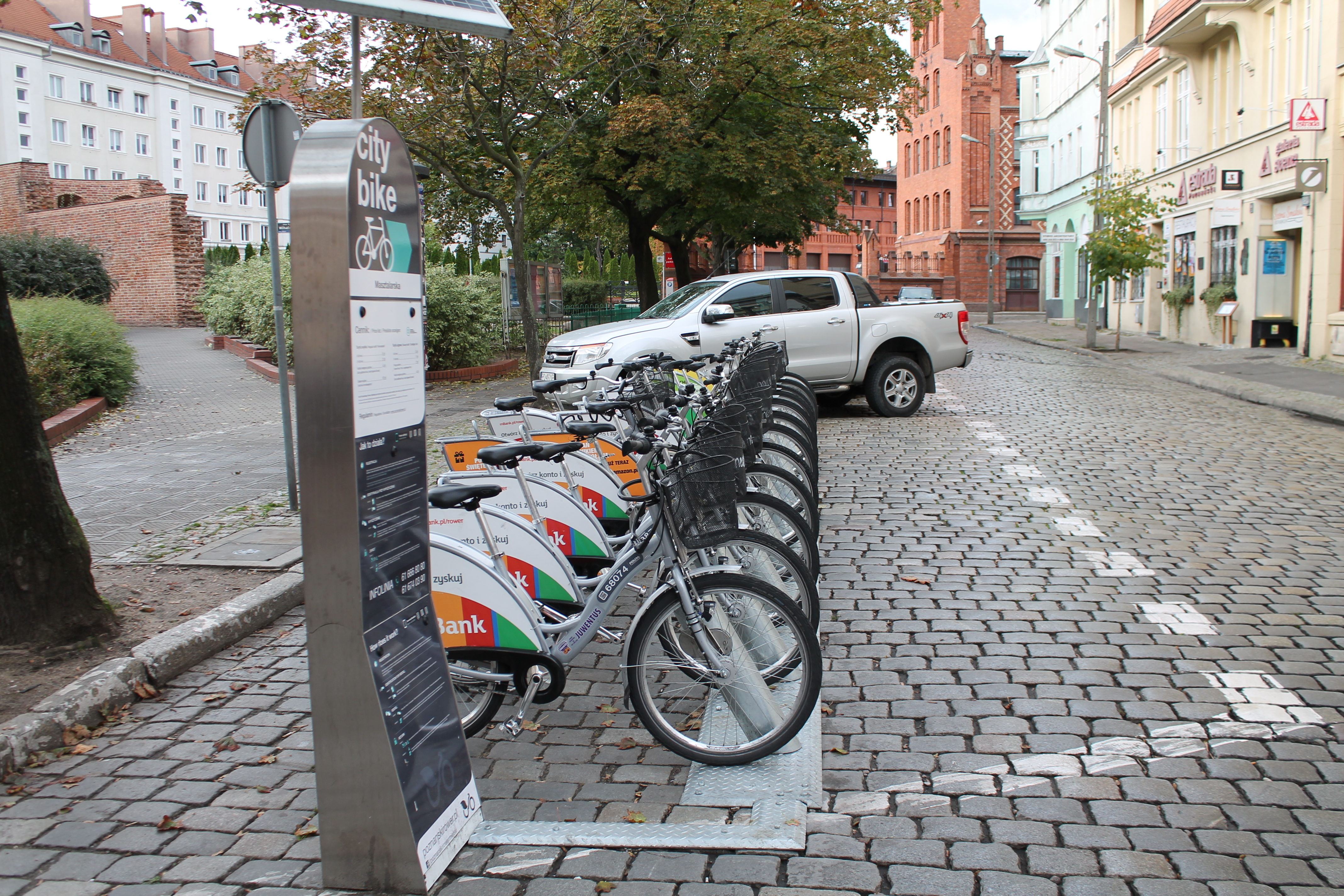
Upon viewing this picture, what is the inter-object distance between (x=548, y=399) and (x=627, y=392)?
1195mm

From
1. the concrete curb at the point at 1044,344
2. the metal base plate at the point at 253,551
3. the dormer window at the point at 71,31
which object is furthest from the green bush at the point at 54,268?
the dormer window at the point at 71,31

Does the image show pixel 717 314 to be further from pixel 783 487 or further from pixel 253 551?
pixel 783 487

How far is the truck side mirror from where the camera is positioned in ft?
38.5

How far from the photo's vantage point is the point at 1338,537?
23.1ft

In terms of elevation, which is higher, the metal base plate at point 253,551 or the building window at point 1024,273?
the building window at point 1024,273

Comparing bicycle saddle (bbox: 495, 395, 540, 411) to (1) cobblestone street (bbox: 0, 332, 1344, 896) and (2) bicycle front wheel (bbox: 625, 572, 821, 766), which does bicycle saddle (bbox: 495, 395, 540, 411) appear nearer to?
(1) cobblestone street (bbox: 0, 332, 1344, 896)

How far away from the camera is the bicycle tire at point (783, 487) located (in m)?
5.38

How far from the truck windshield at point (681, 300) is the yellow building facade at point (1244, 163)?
13.0m

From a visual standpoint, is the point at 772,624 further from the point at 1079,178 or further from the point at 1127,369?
the point at 1079,178

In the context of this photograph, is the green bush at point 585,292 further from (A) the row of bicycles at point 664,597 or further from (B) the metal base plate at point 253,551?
(A) the row of bicycles at point 664,597

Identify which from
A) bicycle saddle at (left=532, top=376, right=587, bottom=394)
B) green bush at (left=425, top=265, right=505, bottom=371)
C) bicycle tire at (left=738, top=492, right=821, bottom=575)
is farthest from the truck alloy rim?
bicycle tire at (left=738, top=492, right=821, bottom=575)

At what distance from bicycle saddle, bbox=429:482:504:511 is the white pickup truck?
9014 mm

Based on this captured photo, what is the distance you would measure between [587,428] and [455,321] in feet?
48.3

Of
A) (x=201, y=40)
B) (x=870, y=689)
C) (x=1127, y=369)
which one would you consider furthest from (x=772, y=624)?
(x=201, y=40)
